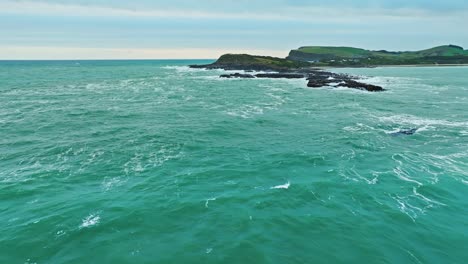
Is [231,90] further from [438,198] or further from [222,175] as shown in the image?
[438,198]

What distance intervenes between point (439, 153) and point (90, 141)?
48152mm

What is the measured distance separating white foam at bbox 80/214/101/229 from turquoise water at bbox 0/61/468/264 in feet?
0.44

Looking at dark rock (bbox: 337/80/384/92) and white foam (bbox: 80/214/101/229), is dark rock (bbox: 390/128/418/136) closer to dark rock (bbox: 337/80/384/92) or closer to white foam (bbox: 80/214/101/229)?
white foam (bbox: 80/214/101/229)

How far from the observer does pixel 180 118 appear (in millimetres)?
62688

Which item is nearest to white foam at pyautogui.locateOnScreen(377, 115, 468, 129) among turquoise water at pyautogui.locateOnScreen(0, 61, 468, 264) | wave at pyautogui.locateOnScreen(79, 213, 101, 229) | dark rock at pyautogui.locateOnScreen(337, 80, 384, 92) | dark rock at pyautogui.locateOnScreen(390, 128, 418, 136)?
turquoise water at pyautogui.locateOnScreen(0, 61, 468, 264)

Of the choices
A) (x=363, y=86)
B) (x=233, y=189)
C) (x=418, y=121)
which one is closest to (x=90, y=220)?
(x=233, y=189)

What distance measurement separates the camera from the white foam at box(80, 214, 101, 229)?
2666cm

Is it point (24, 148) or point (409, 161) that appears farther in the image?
point (24, 148)

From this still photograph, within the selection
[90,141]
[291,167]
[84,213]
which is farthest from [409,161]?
[90,141]

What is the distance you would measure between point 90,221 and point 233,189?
1329 centimetres

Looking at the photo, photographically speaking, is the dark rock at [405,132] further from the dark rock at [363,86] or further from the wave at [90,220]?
the dark rock at [363,86]

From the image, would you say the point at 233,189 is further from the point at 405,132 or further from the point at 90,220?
the point at 405,132

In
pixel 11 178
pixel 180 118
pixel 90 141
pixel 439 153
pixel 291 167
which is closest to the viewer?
pixel 11 178

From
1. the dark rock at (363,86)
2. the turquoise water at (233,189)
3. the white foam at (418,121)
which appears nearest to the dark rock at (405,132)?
the turquoise water at (233,189)
